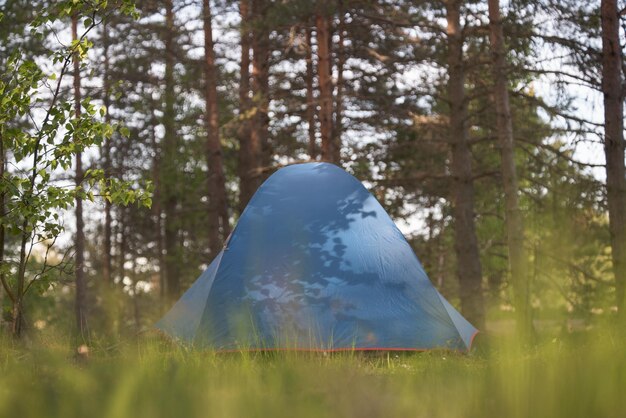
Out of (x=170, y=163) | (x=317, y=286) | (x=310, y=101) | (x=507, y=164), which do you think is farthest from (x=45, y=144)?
(x=170, y=163)

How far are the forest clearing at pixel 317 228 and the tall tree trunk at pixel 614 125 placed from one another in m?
0.03

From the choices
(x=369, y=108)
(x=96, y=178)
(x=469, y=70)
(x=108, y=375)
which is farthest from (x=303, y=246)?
(x=369, y=108)

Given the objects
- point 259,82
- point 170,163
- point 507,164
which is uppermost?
point 259,82

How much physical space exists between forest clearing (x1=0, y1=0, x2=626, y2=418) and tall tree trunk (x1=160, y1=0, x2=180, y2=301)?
81mm

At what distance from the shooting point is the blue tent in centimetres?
906

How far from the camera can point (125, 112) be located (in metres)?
22.0

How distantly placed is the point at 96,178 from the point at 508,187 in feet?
21.4

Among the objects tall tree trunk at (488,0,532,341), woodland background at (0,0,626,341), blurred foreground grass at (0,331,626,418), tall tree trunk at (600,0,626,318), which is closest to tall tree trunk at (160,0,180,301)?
woodland background at (0,0,626,341)

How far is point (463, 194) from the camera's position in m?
13.9

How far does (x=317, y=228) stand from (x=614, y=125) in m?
4.63

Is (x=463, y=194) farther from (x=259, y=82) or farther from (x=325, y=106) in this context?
(x=259, y=82)

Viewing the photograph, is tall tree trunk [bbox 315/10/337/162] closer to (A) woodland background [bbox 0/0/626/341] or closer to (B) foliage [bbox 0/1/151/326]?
(A) woodland background [bbox 0/0/626/341]

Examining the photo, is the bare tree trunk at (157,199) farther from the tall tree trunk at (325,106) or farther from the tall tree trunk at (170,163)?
the tall tree trunk at (325,106)

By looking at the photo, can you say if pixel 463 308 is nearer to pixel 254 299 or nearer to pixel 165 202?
pixel 254 299
